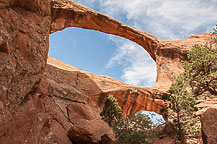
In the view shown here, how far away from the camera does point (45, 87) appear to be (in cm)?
965

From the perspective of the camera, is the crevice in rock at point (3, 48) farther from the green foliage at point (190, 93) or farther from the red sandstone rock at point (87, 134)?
the green foliage at point (190, 93)

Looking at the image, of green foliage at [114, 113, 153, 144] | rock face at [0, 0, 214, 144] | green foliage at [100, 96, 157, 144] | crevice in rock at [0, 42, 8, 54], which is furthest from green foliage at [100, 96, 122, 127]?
crevice in rock at [0, 42, 8, 54]

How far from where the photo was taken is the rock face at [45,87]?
6.34 m

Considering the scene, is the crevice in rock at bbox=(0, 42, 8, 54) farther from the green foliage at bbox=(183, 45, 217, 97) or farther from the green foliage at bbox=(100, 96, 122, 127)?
the green foliage at bbox=(183, 45, 217, 97)

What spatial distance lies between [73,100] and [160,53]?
1959 cm

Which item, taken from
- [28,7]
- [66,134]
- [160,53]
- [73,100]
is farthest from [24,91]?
[160,53]

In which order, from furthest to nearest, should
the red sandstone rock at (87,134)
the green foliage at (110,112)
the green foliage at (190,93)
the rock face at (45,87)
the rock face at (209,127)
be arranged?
the green foliage at (110,112), the green foliage at (190,93), the red sandstone rock at (87,134), the rock face at (209,127), the rock face at (45,87)

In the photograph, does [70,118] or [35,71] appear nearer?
[35,71]

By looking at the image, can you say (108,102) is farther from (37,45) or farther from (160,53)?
(160,53)

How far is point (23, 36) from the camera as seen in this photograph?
7.18 m

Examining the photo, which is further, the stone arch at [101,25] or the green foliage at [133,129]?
the stone arch at [101,25]

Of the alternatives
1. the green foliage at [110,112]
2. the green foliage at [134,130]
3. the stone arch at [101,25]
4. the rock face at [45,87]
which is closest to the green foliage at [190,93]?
the green foliage at [134,130]

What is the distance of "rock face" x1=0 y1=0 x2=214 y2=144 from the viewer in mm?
6336

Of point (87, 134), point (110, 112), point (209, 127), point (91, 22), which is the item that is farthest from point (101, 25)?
point (209, 127)
